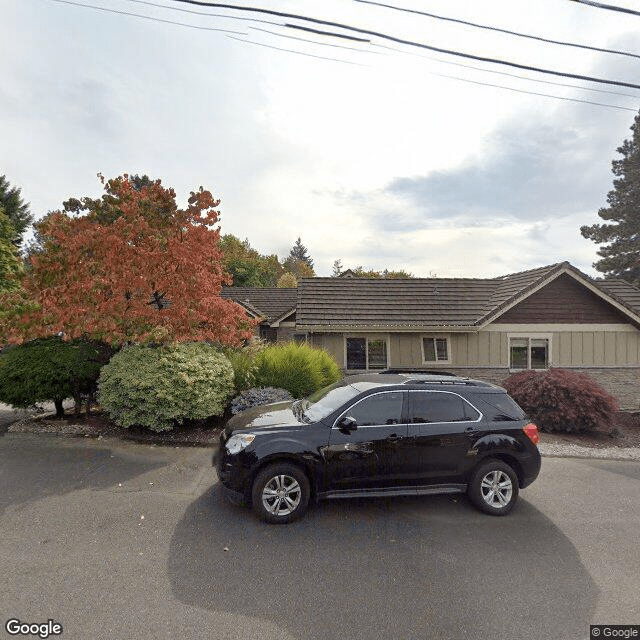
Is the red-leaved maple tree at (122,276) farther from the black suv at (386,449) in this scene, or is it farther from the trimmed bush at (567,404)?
the trimmed bush at (567,404)

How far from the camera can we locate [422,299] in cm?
1428

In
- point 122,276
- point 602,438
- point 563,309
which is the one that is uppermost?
point 122,276

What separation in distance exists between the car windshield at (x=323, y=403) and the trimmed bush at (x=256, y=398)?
89.1 inches

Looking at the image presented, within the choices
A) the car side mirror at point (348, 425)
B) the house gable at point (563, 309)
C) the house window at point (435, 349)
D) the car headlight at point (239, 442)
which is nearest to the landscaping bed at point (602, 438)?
the house gable at point (563, 309)

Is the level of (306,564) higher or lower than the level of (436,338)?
lower

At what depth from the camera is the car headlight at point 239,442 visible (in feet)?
15.4

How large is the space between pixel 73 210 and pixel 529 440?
34.2ft

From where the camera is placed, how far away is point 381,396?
5.14m

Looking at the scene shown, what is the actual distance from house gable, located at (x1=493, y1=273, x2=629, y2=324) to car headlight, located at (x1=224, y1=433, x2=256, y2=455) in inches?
426

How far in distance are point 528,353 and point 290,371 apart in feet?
28.9

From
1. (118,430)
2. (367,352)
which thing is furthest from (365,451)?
(367,352)

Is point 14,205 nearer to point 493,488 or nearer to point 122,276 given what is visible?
point 122,276

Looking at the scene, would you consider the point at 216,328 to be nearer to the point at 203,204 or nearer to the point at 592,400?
the point at 203,204

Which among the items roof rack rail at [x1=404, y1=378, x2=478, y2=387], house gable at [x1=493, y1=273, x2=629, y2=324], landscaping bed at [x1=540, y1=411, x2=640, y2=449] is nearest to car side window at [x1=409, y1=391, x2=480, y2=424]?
roof rack rail at [x1=404, y1=378, x2=478, y2=387]
